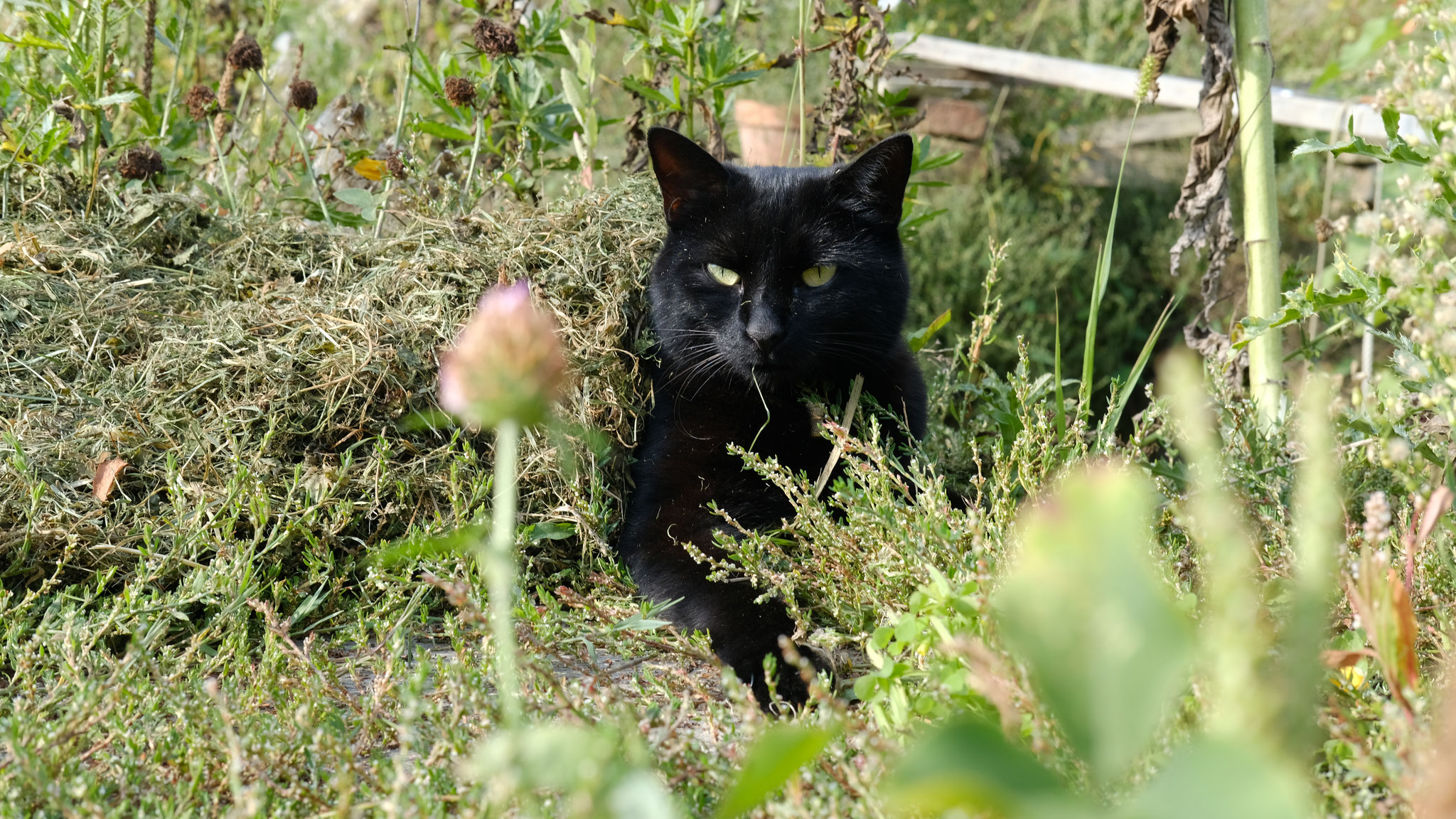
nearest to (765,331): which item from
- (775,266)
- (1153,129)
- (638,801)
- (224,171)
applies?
(775,266)

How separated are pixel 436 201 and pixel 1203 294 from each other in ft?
6.27

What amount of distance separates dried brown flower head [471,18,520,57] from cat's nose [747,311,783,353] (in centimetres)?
97

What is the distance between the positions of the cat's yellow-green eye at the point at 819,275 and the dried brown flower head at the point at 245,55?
145cm

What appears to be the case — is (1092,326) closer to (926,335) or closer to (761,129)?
(926,335)

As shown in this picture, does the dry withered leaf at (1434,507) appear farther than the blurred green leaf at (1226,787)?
Yes

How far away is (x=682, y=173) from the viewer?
6.66ft

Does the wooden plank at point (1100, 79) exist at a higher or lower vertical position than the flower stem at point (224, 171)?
higher

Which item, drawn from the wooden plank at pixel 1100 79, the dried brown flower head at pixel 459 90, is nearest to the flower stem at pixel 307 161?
the dried brown flower head at pixel 459 90

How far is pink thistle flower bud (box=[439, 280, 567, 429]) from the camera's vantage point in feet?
1.97

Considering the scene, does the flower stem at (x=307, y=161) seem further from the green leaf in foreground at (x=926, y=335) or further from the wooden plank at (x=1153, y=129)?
the wooden plank at (x=1153, y=129)

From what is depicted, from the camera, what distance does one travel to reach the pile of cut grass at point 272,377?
5.61ft

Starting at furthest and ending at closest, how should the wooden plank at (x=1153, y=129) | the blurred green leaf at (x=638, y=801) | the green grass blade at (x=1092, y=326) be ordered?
the wooden plank at (x=1153, y=129) → the green grass blade at (x=1092, y=326) → the blurred green leaf at (x=638, y=801)

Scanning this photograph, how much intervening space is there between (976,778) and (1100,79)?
4.27 meters

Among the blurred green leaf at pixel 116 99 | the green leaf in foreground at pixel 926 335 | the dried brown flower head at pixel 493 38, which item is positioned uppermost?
the dried brown flower head at pixel 493 38
